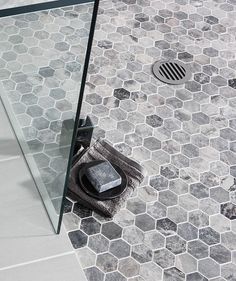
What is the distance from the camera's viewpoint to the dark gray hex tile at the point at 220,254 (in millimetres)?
1540

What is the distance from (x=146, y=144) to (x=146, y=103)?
6.8 inches

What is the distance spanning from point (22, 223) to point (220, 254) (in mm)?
494

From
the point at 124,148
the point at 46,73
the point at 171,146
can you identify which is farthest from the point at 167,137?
the point at 46,73

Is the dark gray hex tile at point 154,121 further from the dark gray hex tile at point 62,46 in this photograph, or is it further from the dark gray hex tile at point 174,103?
the dark gray hex tile at point 62,46

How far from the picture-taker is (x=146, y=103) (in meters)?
1.91

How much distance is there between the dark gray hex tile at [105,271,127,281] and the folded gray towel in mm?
163

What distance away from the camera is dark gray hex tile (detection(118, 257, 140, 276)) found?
58.4 inches

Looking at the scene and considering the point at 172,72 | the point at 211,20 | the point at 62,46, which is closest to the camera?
the point at 62,46

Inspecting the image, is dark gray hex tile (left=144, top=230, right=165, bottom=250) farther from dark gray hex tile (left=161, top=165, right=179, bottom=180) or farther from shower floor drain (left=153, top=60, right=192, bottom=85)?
shower floor drain (left=153, top=60, right=192, bottom=85)

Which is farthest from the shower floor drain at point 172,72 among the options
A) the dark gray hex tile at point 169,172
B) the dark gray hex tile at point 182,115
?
the dark gray hex tile at point 169,172

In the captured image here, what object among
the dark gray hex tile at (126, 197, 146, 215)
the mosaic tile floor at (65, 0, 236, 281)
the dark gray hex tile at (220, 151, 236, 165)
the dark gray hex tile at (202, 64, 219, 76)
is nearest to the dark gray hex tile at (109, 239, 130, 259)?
the mosaic tile floor at (65, 0, 236, 281)

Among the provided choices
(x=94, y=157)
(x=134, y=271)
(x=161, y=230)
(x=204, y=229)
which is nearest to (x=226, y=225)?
(x=204, y=229)

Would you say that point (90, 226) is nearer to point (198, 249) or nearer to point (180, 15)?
point (198, 249)

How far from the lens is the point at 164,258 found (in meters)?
1.53
